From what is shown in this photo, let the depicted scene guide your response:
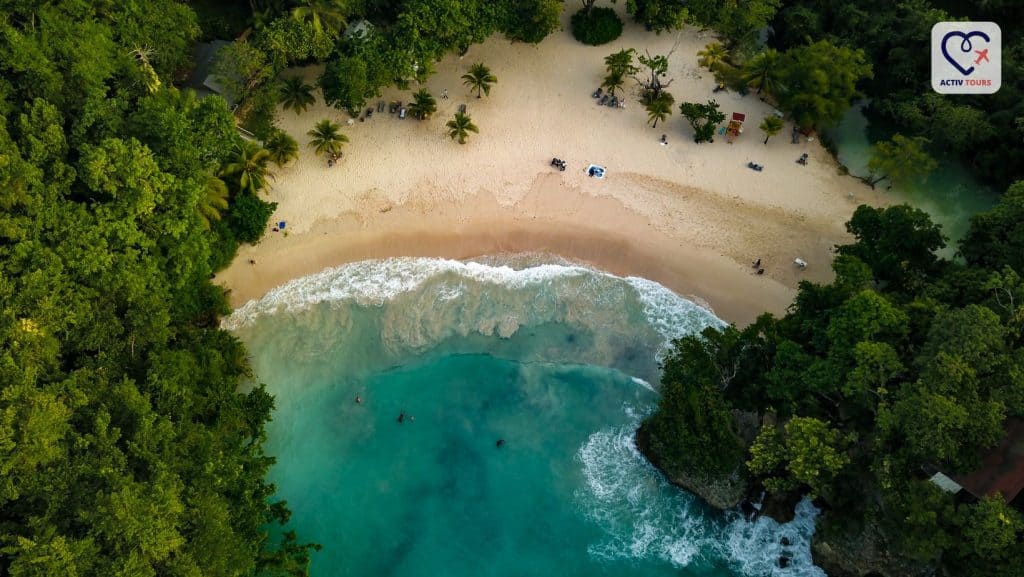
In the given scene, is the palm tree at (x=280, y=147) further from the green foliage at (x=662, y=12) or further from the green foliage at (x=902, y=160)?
the green foliage at (x=902, y=160)

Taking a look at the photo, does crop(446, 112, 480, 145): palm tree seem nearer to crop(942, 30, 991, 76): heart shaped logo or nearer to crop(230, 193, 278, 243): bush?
crop(230, 193, 278, 243): bush

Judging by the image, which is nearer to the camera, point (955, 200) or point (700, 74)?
point (955, 200)

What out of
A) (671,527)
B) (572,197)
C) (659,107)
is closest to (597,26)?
(659,107)

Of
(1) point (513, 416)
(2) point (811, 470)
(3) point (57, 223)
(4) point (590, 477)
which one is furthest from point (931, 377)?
(3) point (57, 223)

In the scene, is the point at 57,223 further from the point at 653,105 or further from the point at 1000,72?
the point at 1000,72

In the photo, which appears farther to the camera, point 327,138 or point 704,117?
point 704,117

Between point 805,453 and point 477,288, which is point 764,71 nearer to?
→ point 477,288
